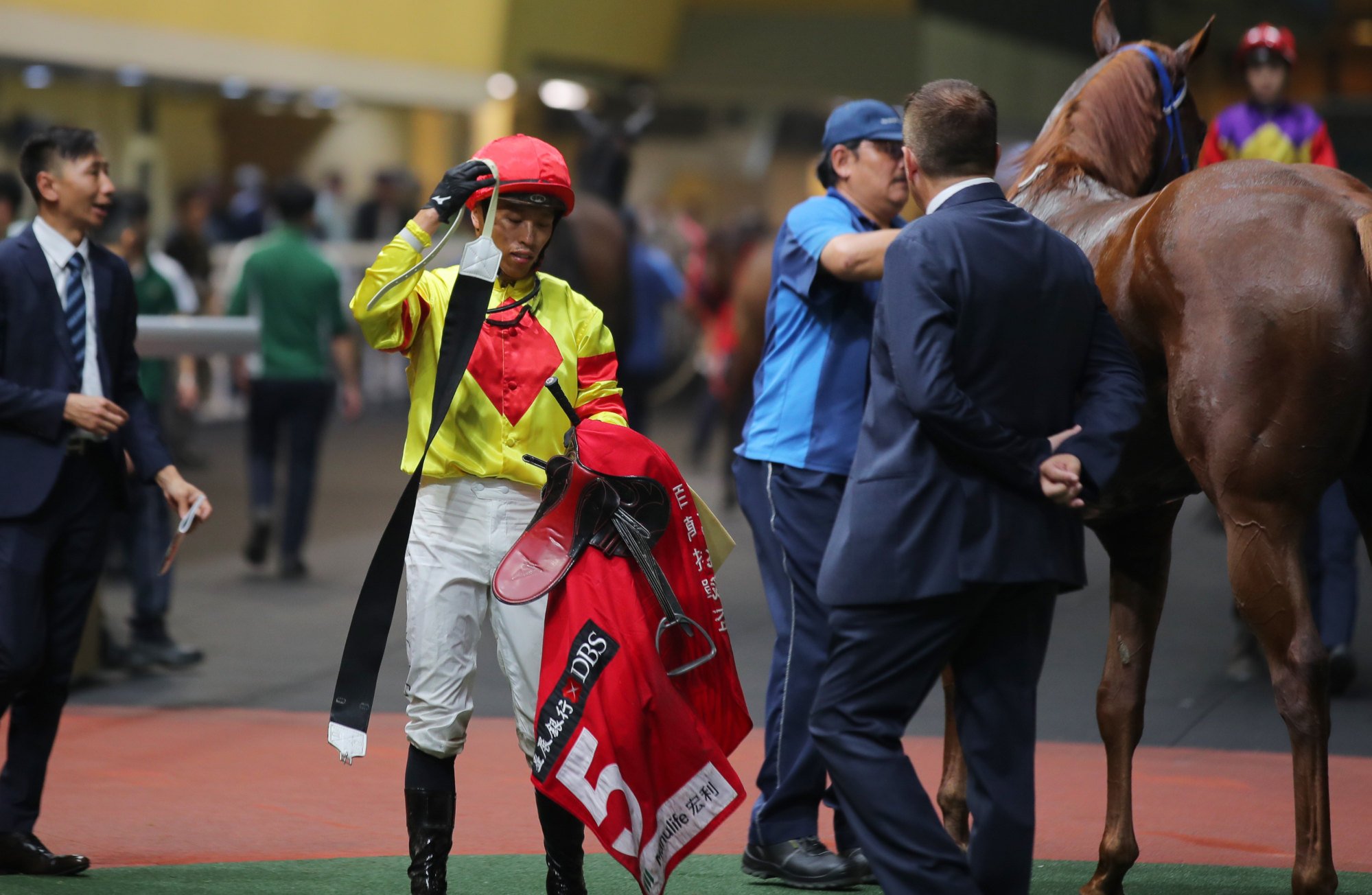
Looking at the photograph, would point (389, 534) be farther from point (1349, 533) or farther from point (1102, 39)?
point (1349, 533)

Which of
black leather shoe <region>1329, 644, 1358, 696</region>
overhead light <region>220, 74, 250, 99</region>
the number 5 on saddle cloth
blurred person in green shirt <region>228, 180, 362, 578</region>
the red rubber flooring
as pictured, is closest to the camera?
the number 5 on saddle cloth

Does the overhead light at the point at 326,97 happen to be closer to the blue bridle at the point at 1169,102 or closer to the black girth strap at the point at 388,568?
the blue bridle at the point at 1169,102

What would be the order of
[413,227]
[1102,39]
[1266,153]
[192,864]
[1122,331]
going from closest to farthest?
[413,227] < [1122,331] < [192,864] < [1102,39] < [1266,153]

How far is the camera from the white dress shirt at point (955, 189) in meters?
3.35

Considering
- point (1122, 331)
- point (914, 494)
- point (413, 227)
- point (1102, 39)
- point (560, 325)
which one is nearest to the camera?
point (914, 494)

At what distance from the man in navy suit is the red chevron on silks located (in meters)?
0.44

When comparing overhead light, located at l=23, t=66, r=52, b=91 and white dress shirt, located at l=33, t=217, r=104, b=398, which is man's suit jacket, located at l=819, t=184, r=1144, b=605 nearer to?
white dress shirt, located at l=33, t=217, r=104, b=398

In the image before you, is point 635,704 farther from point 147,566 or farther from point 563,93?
point 563,93

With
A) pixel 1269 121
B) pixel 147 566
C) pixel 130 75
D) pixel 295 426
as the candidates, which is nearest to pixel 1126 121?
pixel 1269 121

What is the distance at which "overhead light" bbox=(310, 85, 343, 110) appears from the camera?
63.2 feet

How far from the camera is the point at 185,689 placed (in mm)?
7055

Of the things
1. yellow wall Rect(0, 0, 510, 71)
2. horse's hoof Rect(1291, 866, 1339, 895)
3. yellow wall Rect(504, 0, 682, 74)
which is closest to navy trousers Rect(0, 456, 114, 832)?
horse's hoof Rect(1291, 866, 1339, 895)

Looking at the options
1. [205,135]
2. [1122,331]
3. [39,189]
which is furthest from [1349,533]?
[205,135]

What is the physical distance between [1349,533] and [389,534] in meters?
4.49
